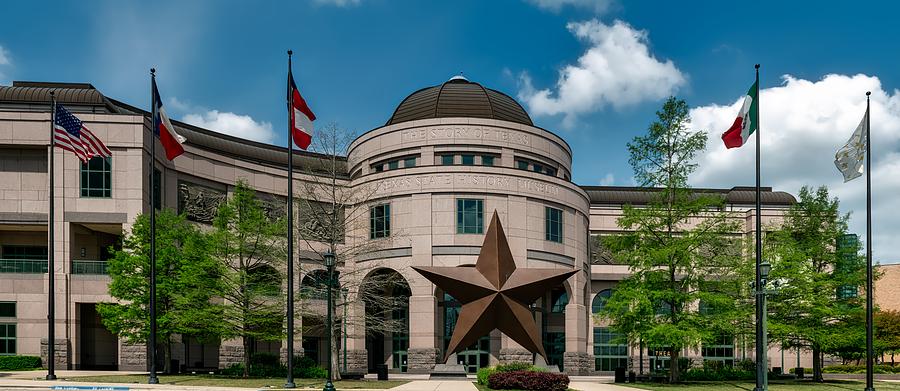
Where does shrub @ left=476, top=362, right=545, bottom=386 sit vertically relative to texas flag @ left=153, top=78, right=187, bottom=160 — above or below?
below

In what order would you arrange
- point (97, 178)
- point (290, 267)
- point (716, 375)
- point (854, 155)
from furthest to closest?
point (97, 178)
point (716, 375)
point (854, 155)
point (290, 267)

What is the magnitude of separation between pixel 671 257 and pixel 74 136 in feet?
89.5

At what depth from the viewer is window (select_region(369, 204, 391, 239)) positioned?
163 feet

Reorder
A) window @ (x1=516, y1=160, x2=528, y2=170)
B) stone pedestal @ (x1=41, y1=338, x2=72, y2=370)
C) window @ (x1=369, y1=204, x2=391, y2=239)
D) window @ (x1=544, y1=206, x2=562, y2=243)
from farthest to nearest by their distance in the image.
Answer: window @ (x1=516, y1=160, x2=528, y2=170)
window @ (x1=544, y1=206, x2=562, y2=243)
window @ (x1=369, y1=204, x2=391, y2=239)
stone pedestal @ (x1=41, y1=338, x2=72, y2=370)

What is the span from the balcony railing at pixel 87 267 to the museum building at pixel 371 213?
8cm

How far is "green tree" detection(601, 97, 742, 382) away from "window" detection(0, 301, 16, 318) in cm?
3077

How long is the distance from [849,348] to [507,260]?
22.3 m

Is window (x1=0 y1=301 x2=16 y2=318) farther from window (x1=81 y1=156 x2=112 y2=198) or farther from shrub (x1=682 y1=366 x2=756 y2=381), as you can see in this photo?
shrub (x1=682 y1=366 x2=756 y2=381)

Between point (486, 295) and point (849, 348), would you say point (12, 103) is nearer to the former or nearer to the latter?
point (486, 295)

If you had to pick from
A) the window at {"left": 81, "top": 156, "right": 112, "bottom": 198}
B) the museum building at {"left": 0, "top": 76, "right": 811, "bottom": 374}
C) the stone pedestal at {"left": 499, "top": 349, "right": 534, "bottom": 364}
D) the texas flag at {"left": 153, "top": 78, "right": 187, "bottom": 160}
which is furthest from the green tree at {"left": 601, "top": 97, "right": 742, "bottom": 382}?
the window at {"left": 81, "top": 156, "right": 112, "bottom": 198}

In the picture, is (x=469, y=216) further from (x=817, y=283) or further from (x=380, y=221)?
(x=817, y=283)

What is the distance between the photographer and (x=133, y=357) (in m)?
39.5

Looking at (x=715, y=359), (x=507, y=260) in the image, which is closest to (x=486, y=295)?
(x=507, y=260)

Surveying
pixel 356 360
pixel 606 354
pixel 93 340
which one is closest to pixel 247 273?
pixel 93 340
